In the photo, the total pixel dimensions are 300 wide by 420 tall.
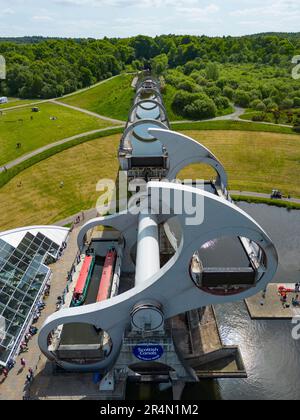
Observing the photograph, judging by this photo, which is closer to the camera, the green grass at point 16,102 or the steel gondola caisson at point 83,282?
the steel gondola caisson at point 83,282

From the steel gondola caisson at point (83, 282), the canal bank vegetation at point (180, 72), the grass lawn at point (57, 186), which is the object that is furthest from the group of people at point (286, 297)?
the canal bank vegetation at point (180, 72)

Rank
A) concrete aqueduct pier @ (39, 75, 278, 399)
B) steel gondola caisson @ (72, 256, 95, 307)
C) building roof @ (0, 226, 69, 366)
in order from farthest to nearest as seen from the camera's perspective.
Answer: steel gondola caisson @ (72, 256, 95, 307)
building roof @ (0, 226, 69, 366)
concrete aqueduct pier @ (39, 75, 278, 399)

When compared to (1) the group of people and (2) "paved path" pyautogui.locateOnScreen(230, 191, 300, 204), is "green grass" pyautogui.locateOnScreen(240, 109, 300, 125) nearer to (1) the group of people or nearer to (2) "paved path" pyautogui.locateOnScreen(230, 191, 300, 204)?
(2) "paved path" pyautogui.locateOnScreen(230, 191, 300, 204)

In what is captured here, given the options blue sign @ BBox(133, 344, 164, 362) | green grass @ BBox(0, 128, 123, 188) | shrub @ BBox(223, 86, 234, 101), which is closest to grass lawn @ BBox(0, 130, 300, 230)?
green grass @ BBox(0, 128, 123, 188)

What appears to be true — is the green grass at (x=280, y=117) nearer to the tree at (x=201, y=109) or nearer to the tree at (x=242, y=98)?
the tree at (x=242, y=98)

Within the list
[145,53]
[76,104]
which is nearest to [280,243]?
[76,104]

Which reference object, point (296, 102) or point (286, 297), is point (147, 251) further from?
point (296, 102)

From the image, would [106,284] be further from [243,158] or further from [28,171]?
[243,158]
